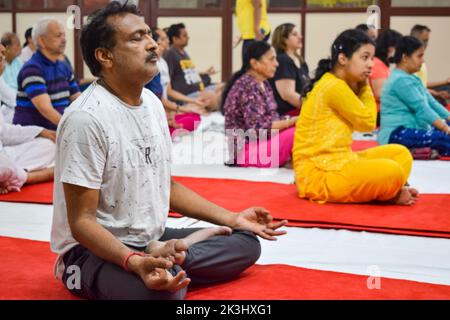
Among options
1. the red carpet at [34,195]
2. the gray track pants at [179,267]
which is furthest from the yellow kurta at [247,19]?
the gray track pants at [179,267]

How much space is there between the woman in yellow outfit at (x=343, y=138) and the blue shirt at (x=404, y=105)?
1.23 meters

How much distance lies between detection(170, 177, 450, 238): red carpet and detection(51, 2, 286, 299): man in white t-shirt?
36.2 inches

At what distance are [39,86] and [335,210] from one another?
190 centimetres

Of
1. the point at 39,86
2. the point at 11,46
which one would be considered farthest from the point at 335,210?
the point at 11,46

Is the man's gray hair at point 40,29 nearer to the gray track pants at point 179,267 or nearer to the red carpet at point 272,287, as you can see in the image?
the red carpet at point 272,287

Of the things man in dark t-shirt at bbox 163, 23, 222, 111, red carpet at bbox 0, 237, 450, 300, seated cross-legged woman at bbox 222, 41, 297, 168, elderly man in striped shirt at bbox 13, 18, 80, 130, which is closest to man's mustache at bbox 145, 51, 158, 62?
red carpet at bbox 0, 237, 450, 300

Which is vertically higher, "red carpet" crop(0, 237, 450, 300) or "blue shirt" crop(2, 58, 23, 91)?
"blue shirt" crop(2, 58, 23, 91)

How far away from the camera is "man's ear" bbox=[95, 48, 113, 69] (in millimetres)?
2139

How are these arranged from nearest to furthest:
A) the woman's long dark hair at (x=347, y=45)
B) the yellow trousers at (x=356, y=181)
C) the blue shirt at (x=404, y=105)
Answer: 1. the yellow trousers at (x=356, y=181)
2. the woman's long dark hair at (x=347, y=45)
3. the blue shirt at (x=404, y=105)

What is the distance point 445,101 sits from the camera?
709 centimetres

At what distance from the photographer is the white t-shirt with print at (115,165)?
202 centimetres

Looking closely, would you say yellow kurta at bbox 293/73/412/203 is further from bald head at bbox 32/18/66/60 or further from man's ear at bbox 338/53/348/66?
bald head at bbox 32/18/66/60

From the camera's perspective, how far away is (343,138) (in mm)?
3553
